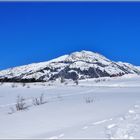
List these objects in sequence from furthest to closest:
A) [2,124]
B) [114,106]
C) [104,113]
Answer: [114,106]
[104,113]
[2,124]

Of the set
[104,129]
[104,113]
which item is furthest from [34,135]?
[104,113]

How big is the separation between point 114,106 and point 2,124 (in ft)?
9.69

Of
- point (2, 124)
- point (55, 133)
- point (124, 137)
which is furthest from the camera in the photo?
point (2, 124)

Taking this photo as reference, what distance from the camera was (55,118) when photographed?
779 cm

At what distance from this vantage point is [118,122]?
705 centimetres

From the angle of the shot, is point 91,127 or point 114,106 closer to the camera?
point 91,127

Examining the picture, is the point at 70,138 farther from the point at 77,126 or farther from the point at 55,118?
the point at 55,118

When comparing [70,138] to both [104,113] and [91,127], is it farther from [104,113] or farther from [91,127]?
[104,113]

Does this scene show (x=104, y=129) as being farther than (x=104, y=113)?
No

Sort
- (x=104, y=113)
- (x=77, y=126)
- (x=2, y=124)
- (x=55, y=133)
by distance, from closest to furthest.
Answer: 1. (x=55, y=133)
2. (x=77, y=126)
3. (x=2, y=124)
4. (x=104, y=113)

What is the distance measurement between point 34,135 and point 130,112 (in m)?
2.72

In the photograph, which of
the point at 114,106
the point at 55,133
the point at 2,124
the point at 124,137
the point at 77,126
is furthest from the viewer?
the point at 114,106

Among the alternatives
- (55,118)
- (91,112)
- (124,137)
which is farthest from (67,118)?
(124,137)

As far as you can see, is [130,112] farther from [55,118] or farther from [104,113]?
[55,118]
